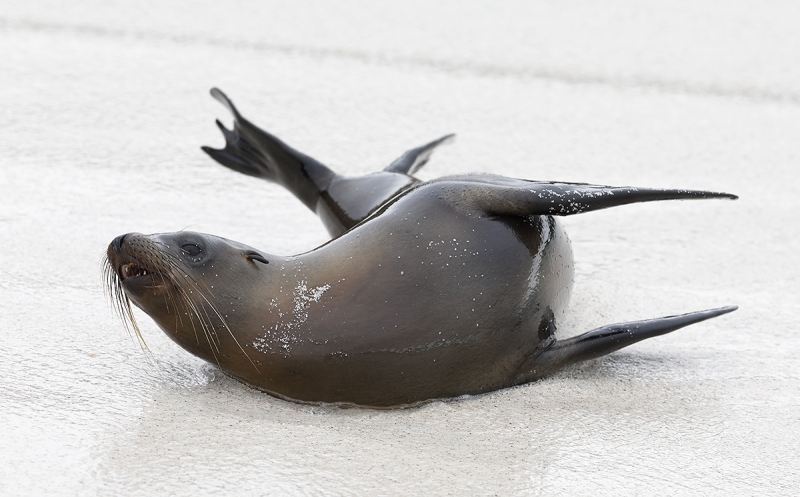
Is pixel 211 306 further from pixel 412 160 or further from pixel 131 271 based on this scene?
pixel 412 160

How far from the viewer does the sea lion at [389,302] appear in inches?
116

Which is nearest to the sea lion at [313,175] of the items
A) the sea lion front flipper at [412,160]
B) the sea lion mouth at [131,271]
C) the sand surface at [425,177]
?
the sea lion front flipper at [412,160]

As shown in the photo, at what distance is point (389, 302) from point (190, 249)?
0.61 metres

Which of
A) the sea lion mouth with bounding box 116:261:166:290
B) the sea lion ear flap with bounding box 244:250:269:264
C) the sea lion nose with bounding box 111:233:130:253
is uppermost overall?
the sea lion nose with bounding box 111:233:130:253

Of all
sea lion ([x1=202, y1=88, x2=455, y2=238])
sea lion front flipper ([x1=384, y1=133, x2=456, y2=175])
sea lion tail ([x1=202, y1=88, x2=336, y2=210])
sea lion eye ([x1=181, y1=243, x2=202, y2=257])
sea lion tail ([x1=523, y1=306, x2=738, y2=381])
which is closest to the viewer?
sea lion eye ([x1=181, y1=243, x2=202, y2=257])

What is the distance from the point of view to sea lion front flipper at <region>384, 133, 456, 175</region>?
466 cm

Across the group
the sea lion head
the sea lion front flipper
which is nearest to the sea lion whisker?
the sea lion head

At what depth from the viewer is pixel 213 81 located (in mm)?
6523

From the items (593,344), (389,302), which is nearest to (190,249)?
(389,302)

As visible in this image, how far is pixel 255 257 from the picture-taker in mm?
3074

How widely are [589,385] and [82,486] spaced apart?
1.55 m

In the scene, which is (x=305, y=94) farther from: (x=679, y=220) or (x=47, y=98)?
(x=679, y=220)

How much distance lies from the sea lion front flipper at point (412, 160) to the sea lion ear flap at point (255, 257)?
146 centimetres

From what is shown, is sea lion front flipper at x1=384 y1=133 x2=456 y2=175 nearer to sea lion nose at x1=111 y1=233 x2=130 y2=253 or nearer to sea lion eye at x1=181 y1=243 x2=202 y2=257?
sea lion eye at x1=181 y1=243 x2=202 y2=257
